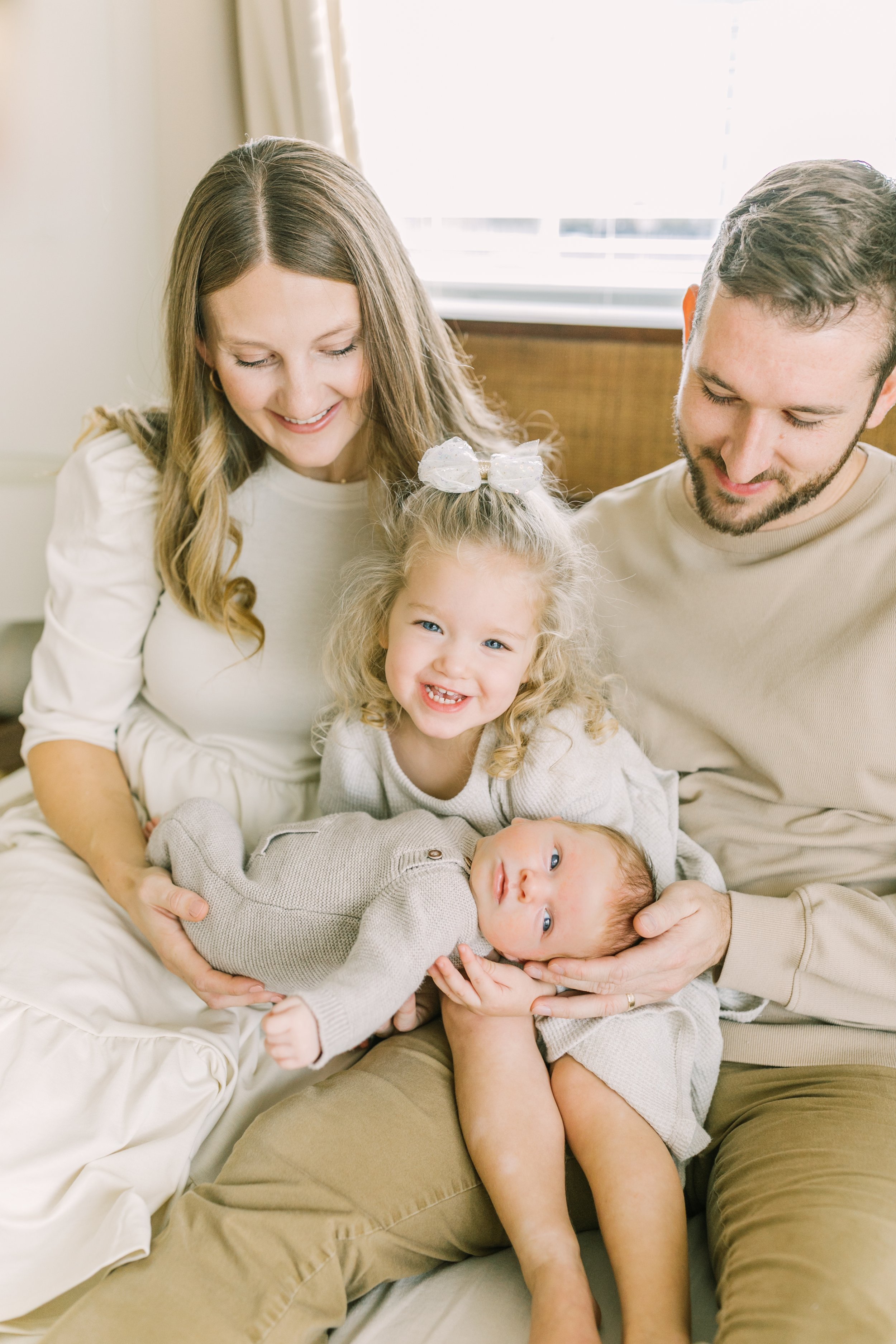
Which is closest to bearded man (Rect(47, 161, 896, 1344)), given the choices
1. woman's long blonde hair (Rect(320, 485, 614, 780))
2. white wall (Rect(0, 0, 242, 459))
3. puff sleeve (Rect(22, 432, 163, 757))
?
woman's long blonde hair (Rect(320, 485, 614, 780))

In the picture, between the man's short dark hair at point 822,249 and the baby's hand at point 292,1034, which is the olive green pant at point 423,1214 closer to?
the baby's hand at point 292,1034

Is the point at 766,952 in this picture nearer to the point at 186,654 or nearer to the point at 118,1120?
the point at 118,1120

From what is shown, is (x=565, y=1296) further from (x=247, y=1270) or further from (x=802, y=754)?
(x=802, y=754)

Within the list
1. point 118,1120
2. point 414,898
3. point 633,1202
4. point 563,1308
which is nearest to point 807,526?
point 414,898

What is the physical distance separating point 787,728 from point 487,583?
17.9 inches

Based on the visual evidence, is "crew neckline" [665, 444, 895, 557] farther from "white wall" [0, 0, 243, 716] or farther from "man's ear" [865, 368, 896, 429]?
"white wall" [0, 0, 243, 716]

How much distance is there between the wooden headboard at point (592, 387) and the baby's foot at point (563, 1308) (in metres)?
1.38

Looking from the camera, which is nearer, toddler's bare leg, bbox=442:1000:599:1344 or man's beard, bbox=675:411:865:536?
toddler's bare leg, bbox=442:1000:599:1344

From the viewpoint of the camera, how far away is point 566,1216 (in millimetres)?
1115

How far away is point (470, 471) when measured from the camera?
1338 mm

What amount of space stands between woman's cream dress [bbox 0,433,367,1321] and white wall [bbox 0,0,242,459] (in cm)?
76

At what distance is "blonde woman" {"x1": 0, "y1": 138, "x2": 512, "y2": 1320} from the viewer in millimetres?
1146

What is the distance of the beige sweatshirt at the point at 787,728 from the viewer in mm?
1239

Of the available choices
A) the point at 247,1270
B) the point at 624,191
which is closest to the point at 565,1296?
the point at 247,1270
